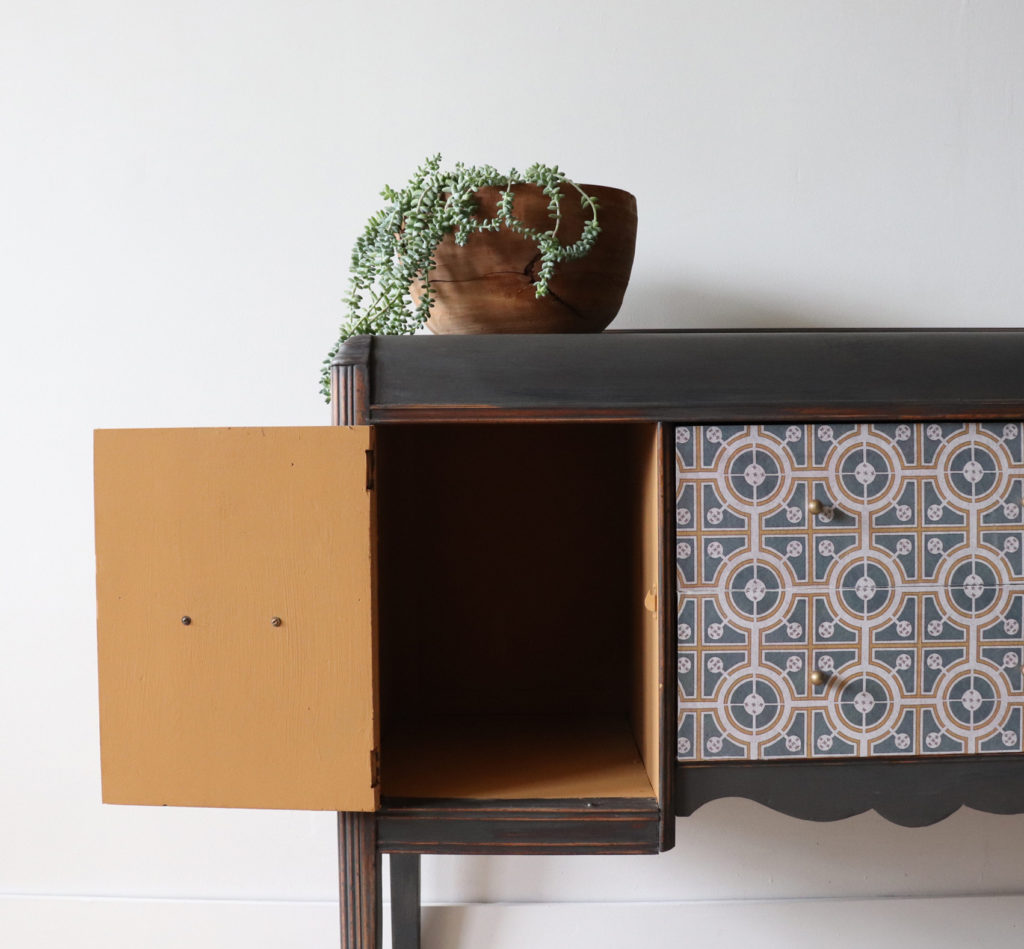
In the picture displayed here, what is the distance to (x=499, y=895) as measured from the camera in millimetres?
1165

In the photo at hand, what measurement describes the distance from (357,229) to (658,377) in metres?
0.58

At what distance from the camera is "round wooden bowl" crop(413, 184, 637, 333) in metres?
0.78

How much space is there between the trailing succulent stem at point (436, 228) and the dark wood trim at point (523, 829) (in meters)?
0.39

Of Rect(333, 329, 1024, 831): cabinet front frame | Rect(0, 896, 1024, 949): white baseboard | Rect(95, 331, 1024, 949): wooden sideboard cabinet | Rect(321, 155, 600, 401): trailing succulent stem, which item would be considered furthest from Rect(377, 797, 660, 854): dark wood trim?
Rect(0, 896, 1024, 949): white baseboard

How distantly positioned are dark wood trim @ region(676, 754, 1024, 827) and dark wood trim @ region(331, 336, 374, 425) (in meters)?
0.42

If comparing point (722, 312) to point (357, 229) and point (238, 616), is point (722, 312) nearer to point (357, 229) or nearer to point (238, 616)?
point (357, 229)

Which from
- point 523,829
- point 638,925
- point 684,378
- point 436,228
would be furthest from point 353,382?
point 638,925

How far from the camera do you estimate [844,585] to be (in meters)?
0.74

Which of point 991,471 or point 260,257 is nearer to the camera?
point 991,471

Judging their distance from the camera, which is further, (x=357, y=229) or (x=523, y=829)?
(x=357, y=229)

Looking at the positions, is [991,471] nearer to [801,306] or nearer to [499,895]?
[801,306]

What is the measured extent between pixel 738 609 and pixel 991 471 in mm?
252

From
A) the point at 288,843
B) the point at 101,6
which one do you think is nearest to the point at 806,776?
the point at 288,843

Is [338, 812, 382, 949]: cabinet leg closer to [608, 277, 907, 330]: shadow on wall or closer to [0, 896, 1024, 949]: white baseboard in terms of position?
[0, 896, 1024, 949]: white baseboard
